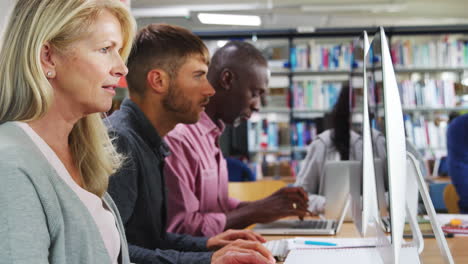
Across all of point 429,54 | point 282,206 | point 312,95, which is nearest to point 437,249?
point 282,206

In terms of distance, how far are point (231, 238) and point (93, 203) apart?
0.56 metres

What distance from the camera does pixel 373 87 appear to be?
93cm

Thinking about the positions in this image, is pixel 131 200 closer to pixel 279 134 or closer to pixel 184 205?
pixel 184 205

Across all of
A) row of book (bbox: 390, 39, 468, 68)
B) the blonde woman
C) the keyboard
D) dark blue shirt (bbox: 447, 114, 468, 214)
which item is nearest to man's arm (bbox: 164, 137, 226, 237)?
the keyboard

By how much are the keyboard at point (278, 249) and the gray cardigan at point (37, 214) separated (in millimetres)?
497

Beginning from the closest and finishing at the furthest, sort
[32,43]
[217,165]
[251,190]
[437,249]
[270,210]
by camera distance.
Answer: [32,43] → [437,249] → [270,210] → [217,165] → [251,190]

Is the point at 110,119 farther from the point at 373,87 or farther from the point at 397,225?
the point at 397,225

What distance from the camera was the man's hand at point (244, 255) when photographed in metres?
1.12

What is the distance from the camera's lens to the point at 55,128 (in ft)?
3.05

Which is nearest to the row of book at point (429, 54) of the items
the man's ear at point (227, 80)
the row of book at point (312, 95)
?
the row of book at point (312, 95)

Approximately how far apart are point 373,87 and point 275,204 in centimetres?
110

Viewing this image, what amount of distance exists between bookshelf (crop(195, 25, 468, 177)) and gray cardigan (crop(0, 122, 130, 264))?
3.24m

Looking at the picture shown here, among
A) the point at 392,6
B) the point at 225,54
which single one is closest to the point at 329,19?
the point at 392,6

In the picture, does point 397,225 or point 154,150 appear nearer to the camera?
Answer: point 397,225
